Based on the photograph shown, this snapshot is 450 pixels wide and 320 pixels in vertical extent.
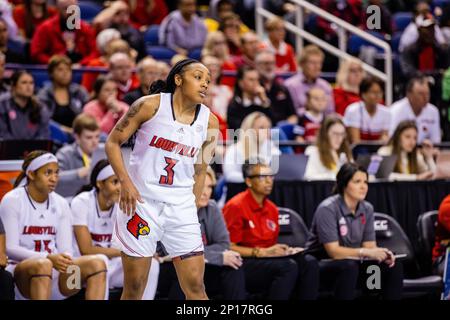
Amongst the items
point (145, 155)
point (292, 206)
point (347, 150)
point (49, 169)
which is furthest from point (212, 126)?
point (347, 150)

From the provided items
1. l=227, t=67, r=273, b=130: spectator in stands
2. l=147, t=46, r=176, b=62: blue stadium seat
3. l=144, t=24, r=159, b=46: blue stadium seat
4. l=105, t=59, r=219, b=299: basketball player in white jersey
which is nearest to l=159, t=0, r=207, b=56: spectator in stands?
l=147, t=46, r=176, b=62: blue stadium seat

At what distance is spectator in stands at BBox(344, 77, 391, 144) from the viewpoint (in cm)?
1102

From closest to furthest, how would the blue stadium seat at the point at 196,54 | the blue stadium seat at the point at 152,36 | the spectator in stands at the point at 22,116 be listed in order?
the spectator in stands at the point at 22,116 → the blue stadium seat at the point at 196,54 → the blue stadium seat at the point at 152,36

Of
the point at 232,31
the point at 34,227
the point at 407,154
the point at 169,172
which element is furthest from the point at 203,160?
the point at 232,31

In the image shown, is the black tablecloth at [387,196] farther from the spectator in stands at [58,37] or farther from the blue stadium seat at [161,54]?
the blue stadium seat at [161,54]

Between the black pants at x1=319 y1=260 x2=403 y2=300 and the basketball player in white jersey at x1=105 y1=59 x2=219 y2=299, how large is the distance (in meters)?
2.36

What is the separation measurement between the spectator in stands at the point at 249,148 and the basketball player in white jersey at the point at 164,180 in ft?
9.69

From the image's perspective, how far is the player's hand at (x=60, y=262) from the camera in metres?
7.27

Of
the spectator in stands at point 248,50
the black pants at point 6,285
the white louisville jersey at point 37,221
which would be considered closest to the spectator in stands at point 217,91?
the spectator in stands at point 248,50

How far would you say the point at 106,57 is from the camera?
11.3 meters

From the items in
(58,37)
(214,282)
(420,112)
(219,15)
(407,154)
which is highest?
(219,15)

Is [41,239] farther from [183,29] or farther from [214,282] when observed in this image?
[183,29]

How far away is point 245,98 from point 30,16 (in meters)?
2.84

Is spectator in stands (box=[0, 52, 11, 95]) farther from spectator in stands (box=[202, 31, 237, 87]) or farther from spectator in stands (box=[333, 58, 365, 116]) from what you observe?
spectator in stands (box=[333, 58, 365, 116])
